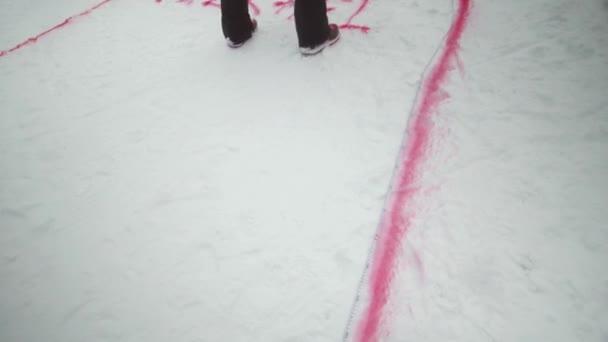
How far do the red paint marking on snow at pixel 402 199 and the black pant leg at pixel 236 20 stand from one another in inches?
53.5

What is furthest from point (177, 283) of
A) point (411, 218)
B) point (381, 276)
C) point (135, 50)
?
point (135, 50)

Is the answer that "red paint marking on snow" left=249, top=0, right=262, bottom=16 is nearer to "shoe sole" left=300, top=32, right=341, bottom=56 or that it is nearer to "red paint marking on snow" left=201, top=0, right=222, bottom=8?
"red paint marking on snow" left=201, top=0, right=222, bottom=8

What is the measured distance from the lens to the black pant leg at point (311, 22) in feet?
6.13

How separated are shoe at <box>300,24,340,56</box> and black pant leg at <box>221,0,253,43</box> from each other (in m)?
0.50

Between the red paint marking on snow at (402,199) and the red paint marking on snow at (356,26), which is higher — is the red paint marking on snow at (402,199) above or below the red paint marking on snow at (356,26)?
below

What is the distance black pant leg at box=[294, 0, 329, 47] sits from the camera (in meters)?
1.87

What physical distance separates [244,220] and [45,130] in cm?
163

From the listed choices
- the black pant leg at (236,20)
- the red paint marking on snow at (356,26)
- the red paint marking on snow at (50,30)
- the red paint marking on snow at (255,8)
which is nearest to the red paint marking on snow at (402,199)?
the red paint marking on snow at (356,26)

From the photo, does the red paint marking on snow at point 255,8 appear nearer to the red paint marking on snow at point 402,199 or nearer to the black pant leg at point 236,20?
the black pant leg at point 236,20

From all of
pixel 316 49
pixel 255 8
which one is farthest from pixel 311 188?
pixel 255 8

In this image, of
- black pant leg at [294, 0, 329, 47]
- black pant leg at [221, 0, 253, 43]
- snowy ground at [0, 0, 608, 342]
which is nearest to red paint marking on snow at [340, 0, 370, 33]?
snowy ground at [0, 0, 608, 342]

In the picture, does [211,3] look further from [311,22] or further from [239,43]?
[311,22]

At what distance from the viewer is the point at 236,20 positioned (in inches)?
84.4

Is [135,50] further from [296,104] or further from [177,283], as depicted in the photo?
[177,283]
